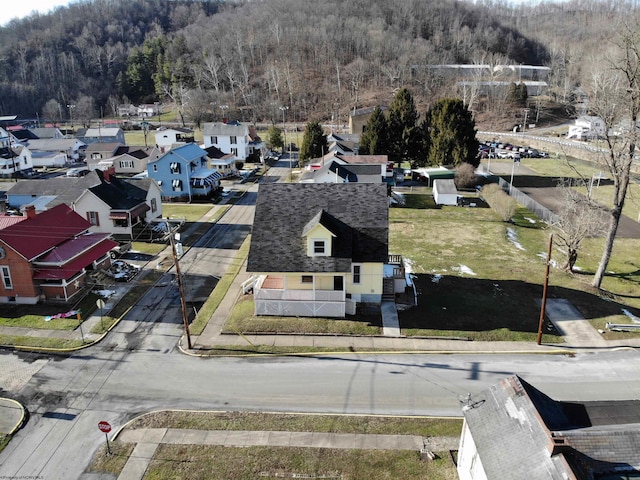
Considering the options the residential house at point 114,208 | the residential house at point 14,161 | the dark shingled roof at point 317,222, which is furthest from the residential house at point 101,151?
the dark shingled roof at point 317,222

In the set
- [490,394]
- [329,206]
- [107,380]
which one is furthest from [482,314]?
[107,380]

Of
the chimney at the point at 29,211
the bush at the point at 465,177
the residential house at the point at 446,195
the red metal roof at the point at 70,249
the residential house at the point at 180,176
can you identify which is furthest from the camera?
the bush at the point at 465,177

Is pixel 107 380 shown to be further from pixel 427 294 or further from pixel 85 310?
pixel 427 294

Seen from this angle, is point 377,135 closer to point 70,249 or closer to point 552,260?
point 552,260

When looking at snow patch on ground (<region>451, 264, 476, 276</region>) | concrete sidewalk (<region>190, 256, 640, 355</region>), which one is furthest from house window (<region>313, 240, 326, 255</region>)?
snow patch on ground (<region>451, 264, 476, 276</region>)

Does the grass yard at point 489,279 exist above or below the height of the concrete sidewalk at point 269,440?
below

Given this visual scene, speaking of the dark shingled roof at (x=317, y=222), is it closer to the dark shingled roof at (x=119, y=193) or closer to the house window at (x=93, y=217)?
the dark shingled roof at (x=119, y=193)

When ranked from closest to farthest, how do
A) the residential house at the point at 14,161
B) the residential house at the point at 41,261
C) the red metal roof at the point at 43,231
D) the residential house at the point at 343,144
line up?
1. the residential house at the point at 41,261
2. the red metal roof at the point at 43,231
3. the residential house at the point at 343,144
4. the residential house at the point at 14,161

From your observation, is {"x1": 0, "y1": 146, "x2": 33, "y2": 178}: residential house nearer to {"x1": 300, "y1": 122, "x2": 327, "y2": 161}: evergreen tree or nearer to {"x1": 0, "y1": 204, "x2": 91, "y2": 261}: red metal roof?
{"x1": 300, "y1": 122, "x2": 327, "y2": 161}: evergreen tree
